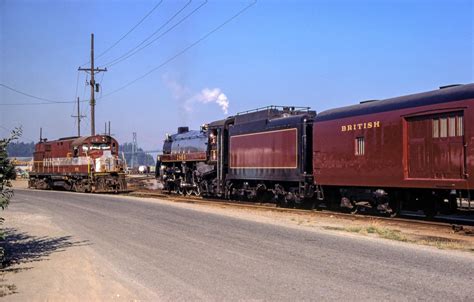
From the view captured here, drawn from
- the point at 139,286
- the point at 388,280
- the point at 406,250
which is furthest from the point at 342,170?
the point at 139,286

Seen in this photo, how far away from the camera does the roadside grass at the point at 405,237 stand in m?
10.8

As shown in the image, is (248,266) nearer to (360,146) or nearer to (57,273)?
(57,273)

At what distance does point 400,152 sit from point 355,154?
2.19 m

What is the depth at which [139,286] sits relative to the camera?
7.63 meters

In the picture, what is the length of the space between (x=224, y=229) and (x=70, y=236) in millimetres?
3965

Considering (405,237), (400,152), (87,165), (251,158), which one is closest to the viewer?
(405,237)

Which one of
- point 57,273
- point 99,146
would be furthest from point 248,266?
point 99,146

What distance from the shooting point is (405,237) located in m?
12.2

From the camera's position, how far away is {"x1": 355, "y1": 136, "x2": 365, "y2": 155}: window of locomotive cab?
55.9ft

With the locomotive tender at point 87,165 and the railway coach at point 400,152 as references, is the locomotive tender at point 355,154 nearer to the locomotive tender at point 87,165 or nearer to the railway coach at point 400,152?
the railway coach at point 400,152

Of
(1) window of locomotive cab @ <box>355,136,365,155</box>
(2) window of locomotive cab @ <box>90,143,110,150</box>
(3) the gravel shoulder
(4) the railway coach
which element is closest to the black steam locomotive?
(4) the railway coach

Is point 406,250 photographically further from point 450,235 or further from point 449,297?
point 449,297

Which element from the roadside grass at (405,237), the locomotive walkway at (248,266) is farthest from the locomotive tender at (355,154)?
the locomotive walkway at (248,266)

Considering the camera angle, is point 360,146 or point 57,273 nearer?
point 57,273
